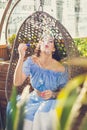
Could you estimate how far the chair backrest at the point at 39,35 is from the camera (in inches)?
102

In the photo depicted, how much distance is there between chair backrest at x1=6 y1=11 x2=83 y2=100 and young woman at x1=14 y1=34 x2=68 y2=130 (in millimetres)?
87

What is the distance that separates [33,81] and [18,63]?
22 centimetres

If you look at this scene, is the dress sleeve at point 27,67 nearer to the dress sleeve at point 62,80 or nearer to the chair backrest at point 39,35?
the chair backrest at point 39,35

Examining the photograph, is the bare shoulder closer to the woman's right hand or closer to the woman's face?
the woman's face

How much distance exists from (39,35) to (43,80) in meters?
0.43

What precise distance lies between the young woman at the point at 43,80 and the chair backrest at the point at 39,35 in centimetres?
9

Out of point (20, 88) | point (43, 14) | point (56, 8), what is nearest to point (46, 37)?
point (43, 14)

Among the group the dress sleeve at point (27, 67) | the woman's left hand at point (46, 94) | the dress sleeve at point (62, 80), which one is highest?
the dress sleeve at point (27, 67)

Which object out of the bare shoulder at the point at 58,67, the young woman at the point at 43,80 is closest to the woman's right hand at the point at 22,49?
the young woman at the point at 43,80

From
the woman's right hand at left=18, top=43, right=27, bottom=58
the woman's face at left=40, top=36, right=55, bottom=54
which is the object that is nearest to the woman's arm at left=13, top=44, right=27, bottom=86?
the woman's right hand at left=18, top=43, right=27, bottom=58

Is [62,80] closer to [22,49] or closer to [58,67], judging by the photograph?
[58,67]

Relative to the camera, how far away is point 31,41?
2684 mm

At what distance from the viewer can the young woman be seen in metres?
2.42

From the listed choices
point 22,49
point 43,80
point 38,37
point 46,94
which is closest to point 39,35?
point 38,37
